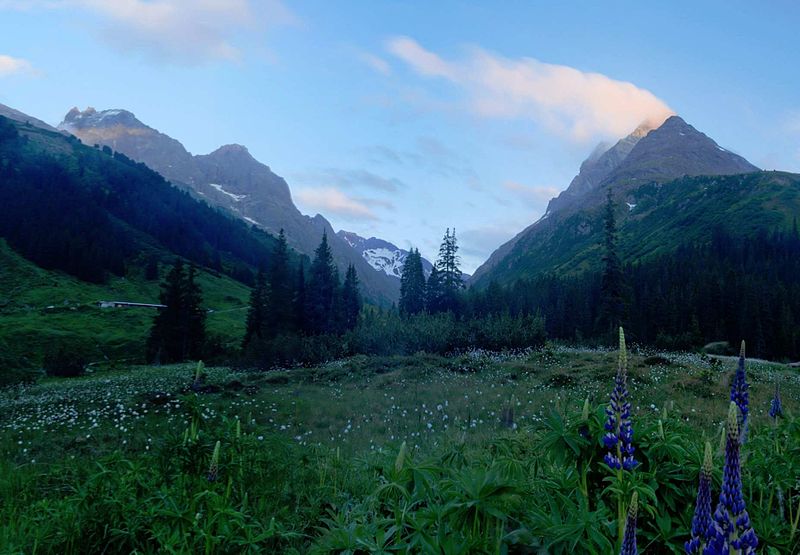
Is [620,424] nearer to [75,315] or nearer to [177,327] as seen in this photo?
[177,327]

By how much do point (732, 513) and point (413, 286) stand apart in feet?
303

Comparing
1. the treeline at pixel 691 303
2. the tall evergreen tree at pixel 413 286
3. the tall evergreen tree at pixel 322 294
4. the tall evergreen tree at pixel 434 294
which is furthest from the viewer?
the tall evergreen tree at pixel 413 286

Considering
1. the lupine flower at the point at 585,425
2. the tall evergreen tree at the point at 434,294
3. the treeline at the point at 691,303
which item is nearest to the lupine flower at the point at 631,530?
the lupine flower at the point at 585,425

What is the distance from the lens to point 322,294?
7206 centimetres

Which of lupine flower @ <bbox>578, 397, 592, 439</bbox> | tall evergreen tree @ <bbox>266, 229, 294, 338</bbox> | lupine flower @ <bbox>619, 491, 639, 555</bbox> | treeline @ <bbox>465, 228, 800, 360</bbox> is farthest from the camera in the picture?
treeline @ <bbox>465, 228, 800, 360</bbox>

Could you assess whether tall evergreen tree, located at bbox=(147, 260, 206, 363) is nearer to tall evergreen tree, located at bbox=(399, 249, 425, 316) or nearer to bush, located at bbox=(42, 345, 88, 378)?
bush, located at bbox=(42, 345, 88, 378)

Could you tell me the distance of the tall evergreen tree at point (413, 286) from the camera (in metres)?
92.9

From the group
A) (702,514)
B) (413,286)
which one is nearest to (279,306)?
(413,286)

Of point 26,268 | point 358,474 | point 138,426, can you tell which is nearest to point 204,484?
point 358,474

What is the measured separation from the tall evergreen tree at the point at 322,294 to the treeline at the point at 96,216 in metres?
27.7

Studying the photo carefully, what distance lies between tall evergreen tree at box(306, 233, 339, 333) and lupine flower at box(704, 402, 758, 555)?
6548 cm

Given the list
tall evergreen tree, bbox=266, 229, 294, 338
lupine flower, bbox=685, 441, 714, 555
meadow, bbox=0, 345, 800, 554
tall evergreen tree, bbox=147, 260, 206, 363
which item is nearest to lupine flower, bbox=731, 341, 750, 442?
meadow, bbox=0, 345, 800, 554

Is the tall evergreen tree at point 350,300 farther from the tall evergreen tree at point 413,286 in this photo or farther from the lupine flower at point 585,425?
the lupine flower at point 585,425

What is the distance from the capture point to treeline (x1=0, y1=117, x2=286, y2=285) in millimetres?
105231
